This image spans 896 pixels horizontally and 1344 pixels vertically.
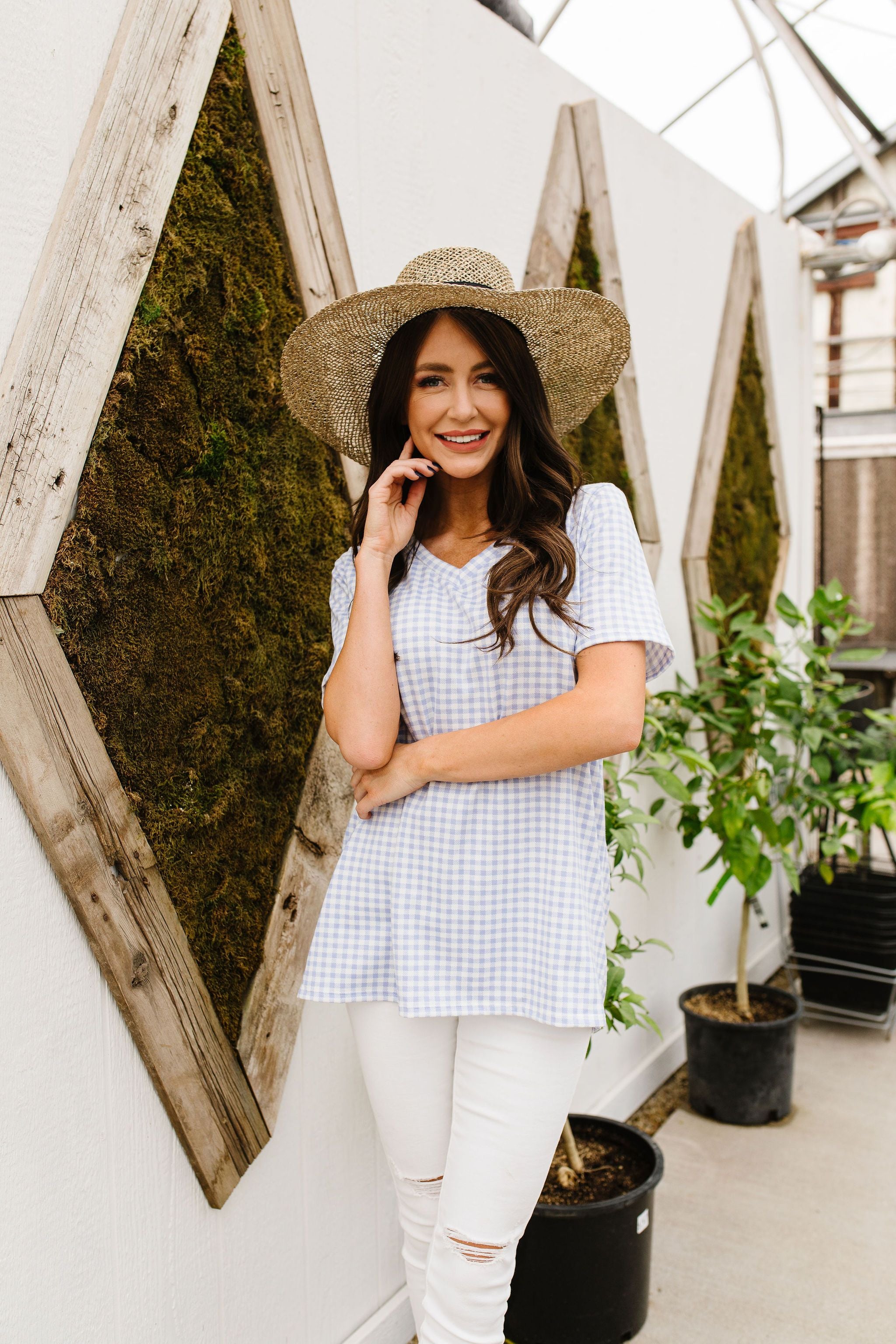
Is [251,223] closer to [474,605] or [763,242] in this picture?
[474,605]

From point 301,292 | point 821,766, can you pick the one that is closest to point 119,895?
point 301,292

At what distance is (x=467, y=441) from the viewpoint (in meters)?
1.35

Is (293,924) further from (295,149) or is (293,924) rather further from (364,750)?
(295,149)

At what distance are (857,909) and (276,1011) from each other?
7.52ft

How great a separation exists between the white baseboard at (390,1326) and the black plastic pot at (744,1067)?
1.12 metres

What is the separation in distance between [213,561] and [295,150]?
654mm

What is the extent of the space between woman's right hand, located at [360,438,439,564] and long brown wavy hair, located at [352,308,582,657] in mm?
45

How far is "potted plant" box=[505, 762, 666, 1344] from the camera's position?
73.4 inches

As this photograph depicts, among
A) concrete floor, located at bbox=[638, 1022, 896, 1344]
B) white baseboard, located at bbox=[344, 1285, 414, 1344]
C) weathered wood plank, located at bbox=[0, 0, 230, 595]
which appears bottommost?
concrete floor, located at bbox=[638, 1022, 896, 1344]

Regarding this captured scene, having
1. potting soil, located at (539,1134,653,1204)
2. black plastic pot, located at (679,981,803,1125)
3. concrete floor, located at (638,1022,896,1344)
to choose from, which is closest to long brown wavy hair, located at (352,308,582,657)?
potting soil, located at (539,1134,653,1204)

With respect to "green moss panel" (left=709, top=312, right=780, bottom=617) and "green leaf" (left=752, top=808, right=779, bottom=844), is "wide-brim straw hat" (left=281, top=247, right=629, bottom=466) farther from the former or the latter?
"green moss panel" (left=709, top=312, right=780, bottom=617)

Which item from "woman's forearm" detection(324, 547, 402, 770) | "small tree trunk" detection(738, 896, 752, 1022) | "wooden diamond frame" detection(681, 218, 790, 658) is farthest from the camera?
"wooden diamond frame" detection(681, 218, 790, 658)

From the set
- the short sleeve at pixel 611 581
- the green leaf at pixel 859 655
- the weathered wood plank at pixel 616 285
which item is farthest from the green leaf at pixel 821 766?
the short sleeve at pixel 611 581

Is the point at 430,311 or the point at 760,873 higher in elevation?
the point at 430,311
